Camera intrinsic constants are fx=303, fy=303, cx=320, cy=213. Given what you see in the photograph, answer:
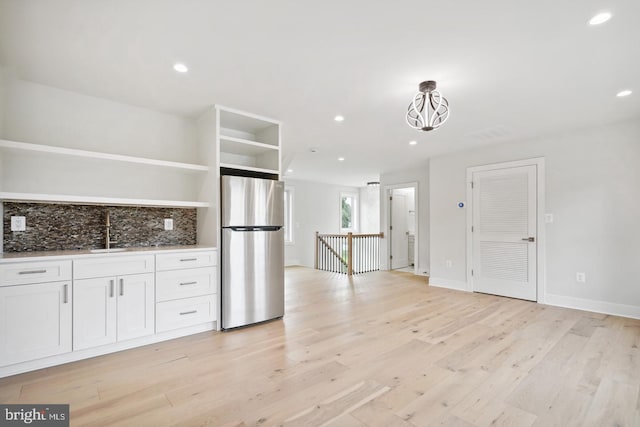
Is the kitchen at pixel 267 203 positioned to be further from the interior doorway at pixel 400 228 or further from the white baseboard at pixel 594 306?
the interior doorway at pixel 400 228

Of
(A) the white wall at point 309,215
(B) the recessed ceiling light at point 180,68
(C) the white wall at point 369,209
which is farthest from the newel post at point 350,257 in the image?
(B) the recessed ceiling light at point 180,68

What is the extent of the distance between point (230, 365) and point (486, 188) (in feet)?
14.9

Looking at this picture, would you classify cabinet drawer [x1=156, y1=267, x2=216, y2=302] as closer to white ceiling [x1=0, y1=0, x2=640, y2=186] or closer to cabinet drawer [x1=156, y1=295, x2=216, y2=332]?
cabinet drawer [x1=156, y1=295, x2=216, y2=332]

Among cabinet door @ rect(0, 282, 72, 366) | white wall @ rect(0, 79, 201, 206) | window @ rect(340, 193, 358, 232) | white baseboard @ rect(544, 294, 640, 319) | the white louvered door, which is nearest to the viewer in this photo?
cabinet door @ rect(0, 282, 72, 366)

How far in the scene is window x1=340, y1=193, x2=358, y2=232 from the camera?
32.8ft

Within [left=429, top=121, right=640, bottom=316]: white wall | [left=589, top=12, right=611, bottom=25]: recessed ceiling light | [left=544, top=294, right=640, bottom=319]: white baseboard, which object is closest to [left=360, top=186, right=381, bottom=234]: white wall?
[left=429, top=121, right=640, bottom=316]: white wall

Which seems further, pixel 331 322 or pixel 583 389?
pixel 331 322

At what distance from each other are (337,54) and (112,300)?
2.75 m

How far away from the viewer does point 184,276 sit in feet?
9.88

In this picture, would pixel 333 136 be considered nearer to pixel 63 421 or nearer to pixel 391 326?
pixel 391 326

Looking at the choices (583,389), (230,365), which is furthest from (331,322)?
(583,389)

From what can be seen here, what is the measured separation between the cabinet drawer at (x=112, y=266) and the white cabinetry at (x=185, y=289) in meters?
0.11

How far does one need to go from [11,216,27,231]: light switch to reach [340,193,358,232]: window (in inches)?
312

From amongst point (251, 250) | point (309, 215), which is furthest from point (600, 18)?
point (309, 215)
